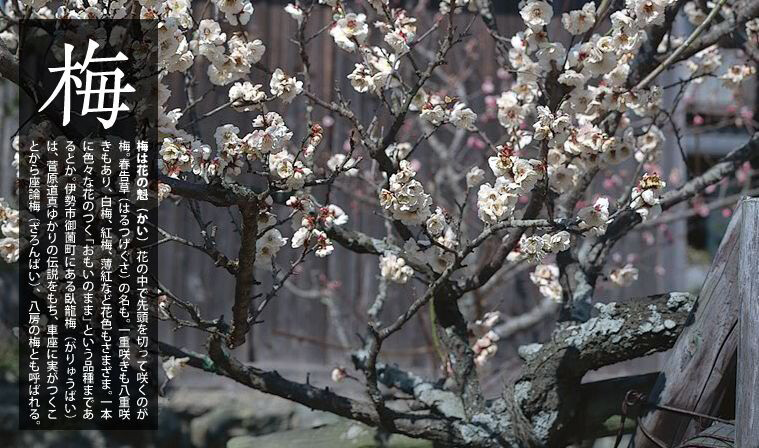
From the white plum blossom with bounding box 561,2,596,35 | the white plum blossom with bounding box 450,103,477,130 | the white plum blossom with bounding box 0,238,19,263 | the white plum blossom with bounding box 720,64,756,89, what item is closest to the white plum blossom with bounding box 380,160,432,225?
the white plum blossom with bounding box 450,103,477,130

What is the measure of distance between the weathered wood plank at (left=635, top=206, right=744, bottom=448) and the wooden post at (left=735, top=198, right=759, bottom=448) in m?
0.16

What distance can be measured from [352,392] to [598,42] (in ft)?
8.44

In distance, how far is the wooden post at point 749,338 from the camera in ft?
5.89

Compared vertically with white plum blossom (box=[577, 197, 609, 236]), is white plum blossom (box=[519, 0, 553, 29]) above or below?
above

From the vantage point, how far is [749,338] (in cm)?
182

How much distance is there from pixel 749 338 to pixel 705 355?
34 centimetres

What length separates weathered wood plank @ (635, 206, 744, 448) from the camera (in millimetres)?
2072

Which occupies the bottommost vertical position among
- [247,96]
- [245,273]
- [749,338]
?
[749,338]

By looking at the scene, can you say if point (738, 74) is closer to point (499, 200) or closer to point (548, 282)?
point (548, 282)

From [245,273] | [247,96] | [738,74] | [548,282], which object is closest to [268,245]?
[245,273]

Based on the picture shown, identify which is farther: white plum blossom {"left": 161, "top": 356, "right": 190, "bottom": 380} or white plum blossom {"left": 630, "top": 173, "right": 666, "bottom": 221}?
white plum blossom {"left": 161, "top": 356, "right": 190, "bottom": 380}

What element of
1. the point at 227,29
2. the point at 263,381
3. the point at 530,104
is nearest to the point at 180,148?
the point at 263,381

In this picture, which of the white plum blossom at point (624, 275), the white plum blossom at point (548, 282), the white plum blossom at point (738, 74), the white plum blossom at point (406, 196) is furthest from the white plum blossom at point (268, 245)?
the white plum blossom at point (738, 74)

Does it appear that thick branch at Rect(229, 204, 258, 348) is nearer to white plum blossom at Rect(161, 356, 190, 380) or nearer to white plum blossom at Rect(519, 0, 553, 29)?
white plum blossom at Rect(161, 356, 190, 380)
